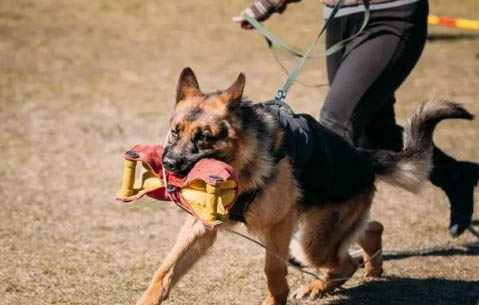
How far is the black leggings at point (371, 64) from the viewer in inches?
187

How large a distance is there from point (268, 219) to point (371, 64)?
4.41ft

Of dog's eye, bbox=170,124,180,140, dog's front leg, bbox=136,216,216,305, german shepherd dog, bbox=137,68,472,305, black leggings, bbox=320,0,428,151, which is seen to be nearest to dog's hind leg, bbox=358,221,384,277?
german shepherd dog, bbox=137,68,472,305

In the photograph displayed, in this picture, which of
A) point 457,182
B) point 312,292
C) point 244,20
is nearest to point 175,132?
point 312,292

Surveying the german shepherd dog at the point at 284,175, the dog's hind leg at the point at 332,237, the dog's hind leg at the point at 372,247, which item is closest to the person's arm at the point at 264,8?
the german shepherd dog at the point at 284,175

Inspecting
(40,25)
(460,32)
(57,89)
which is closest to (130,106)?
(57,89)

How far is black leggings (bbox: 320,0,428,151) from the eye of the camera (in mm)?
4742

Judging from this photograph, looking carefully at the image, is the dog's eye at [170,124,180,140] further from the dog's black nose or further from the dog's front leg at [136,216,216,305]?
the dog's front leg at [136,216,216,305]

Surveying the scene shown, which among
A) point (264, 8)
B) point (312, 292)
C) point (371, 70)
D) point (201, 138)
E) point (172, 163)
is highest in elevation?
point (264, 8)

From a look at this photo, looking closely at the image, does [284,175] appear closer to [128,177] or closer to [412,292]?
[128,177]

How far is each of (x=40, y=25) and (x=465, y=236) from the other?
31.9ft

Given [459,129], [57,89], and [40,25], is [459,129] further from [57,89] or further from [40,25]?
[40,25]

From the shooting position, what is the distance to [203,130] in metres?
3.82

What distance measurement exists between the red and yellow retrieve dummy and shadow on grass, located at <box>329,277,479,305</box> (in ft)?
4.44

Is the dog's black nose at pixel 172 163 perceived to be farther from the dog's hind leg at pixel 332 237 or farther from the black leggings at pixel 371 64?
the black leggings at pixel 371 64
